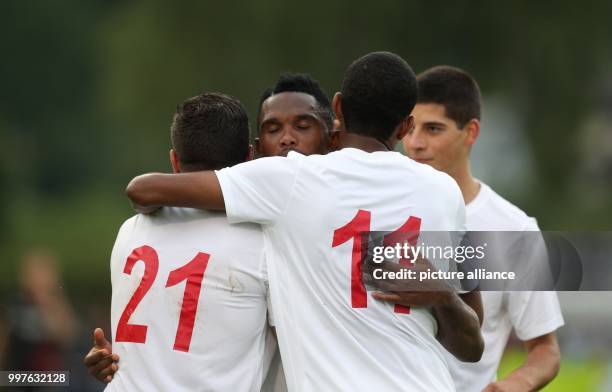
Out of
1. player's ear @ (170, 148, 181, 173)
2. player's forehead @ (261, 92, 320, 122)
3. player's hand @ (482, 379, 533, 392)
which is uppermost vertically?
player's forehead @ (261, 92, 320, 122)

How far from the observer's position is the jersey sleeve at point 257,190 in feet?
16.3

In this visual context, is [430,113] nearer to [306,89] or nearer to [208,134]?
[306,89]

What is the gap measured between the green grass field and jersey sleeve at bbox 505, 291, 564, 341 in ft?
24.3

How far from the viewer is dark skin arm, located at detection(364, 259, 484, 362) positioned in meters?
4.95

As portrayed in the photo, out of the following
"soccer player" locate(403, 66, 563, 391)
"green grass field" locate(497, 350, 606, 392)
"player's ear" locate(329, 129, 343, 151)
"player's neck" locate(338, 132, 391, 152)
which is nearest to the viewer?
"player's neck" locate(338, 132, 391, 152)

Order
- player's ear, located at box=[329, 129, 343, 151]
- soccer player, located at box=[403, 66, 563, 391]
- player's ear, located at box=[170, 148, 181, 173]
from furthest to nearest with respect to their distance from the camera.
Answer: soccer player, located at box=[403, 66, 563, 391] → player's ear, located at box=[329, 129, 343, 151] → player's ear, located at box=[170, 148, 181, 173]

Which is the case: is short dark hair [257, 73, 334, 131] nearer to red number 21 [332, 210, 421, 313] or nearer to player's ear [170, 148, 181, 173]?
player's ear [170, 148, 181, 173]

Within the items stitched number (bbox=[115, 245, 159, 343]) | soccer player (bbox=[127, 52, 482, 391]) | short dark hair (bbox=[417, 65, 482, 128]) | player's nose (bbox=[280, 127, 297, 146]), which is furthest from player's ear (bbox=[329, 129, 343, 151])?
short dark hair (bbox=[417, 65, 482, 128])

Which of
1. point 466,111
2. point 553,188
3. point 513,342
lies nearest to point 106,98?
point 553,188

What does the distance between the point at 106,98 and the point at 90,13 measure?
12.9 meters

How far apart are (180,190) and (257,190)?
30 cm

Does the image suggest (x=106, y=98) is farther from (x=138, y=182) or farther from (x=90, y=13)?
(x=138, y=182)

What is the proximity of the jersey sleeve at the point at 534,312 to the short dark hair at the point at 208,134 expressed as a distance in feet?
6.29

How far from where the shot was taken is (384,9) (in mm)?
31641
